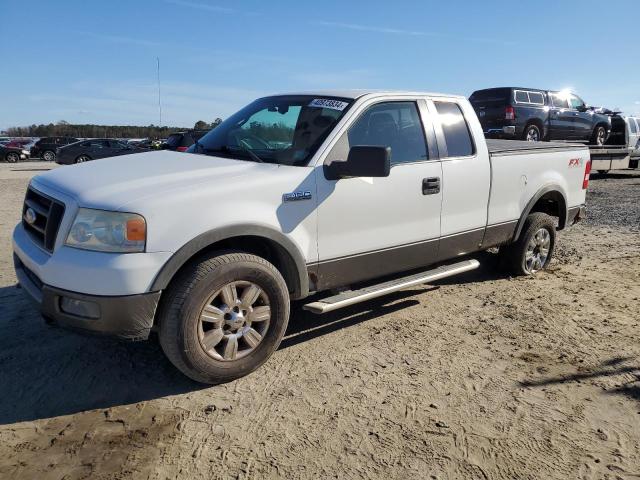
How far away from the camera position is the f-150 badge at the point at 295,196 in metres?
3.53

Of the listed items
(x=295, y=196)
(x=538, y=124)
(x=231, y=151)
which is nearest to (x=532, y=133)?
(x=538, y=124)

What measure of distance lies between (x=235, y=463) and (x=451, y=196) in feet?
9.74

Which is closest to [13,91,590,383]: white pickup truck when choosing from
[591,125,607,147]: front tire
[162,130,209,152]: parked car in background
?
[162,130,209,152]: parked car in background

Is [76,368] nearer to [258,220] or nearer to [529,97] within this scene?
[258,220]

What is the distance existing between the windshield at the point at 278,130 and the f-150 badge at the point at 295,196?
27cm

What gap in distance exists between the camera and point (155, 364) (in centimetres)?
371

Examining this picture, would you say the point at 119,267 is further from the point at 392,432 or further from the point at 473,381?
the point at 473,381

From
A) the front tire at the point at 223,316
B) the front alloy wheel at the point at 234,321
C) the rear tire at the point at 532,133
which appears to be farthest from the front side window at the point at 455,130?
the rear tire at the point at 532,133

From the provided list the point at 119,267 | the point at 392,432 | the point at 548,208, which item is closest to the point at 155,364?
the point at 119,267

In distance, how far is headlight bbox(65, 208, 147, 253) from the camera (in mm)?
2971

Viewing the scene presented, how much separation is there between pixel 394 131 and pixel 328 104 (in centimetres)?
62

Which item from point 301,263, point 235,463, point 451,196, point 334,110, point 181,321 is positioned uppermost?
point 334,110

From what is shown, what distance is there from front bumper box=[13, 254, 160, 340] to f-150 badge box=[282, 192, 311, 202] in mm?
1058

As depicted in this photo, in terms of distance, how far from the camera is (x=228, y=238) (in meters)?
3.41
